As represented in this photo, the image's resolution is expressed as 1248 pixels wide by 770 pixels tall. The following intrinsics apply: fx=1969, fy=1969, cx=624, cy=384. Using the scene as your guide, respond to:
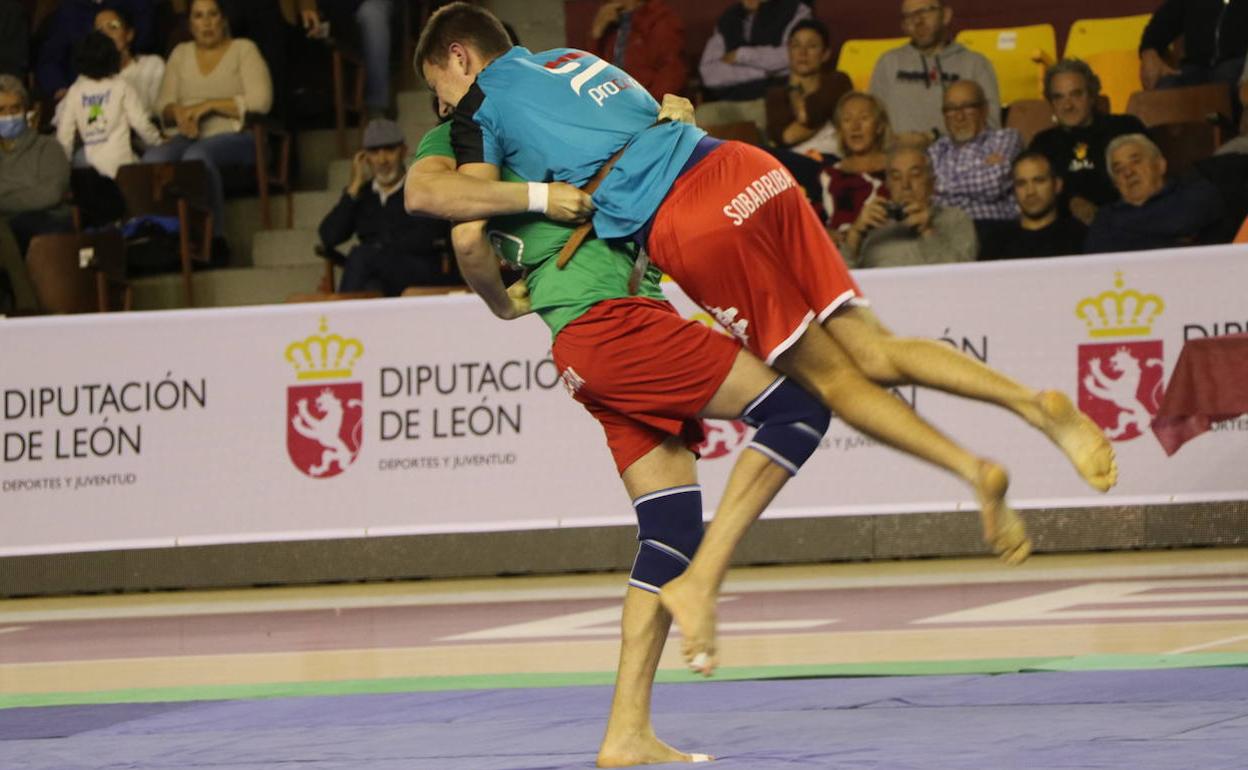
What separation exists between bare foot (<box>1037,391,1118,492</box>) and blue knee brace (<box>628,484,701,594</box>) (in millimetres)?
880

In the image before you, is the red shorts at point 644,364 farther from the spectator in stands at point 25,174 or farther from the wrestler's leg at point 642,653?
the spectator in stands at point 25,174

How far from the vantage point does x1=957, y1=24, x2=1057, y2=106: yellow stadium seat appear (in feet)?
39.8

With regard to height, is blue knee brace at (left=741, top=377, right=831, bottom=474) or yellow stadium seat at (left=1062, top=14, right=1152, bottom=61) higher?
yellow stadium seat at (left=1062, top=14, right=1152, bottom=61)

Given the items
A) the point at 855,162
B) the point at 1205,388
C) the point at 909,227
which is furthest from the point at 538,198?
the point at 855,162

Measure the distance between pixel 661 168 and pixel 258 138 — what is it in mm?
8937

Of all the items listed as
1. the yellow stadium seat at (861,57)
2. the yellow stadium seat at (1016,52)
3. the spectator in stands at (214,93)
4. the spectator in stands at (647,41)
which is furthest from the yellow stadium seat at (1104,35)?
the spectator in stands at (214,93)

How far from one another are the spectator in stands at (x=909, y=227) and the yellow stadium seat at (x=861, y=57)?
8.13ft

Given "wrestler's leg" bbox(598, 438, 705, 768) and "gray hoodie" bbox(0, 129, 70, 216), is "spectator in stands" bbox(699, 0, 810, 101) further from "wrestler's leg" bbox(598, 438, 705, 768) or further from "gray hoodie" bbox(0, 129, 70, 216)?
"wrestler's leg" bbox(598, 438, 705, 768)

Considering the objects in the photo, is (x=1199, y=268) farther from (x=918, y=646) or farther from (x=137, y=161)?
(x=137, y=161)

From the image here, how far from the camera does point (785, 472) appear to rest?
13.9 ft

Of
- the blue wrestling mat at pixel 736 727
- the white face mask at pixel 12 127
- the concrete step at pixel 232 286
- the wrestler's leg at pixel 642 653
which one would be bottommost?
the blue wrestling mat at pixel 736 727

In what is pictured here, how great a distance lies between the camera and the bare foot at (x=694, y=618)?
3896 mm

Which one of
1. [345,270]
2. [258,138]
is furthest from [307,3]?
[345,270]

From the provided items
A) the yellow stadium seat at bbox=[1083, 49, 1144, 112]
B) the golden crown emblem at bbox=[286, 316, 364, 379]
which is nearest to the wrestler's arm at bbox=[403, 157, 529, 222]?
the golden crown emblem at bbox=[286, 316, 364, 379]
